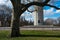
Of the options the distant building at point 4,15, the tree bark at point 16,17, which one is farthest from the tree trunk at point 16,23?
the distant building at point 4,15

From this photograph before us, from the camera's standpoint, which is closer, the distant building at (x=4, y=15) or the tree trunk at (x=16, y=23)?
the tree trunk at (x=16, y=23)

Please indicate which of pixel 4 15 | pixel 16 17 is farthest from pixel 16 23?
pixel 4 15

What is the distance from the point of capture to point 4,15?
6744 centimetres

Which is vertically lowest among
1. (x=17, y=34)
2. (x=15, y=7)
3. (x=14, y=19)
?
(x=17, y=34)

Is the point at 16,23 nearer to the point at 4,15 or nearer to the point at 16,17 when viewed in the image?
the point at 16,17

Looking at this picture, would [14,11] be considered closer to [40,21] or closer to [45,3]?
[45,3]

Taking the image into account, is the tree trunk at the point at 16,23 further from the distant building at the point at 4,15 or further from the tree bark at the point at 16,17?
the distant building at the point at 4,15

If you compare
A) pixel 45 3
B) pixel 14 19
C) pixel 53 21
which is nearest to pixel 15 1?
pixel 14 19

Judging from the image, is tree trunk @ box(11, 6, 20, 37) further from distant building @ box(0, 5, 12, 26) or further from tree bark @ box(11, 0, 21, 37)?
distant building @ box(0, 5, 12, 26)

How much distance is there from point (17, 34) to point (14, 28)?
0.63 meters

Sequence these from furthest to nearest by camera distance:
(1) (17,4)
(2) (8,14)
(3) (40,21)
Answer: (2) (8,14) < (3) (40,21) < (1) (17,4)

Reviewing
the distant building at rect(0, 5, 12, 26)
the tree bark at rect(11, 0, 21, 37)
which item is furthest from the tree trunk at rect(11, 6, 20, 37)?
the distant building at rect(0, 5, 12, 26)

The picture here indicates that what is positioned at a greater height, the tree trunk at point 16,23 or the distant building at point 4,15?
the distant building at point 4,15

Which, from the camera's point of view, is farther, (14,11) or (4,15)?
(4,15)
